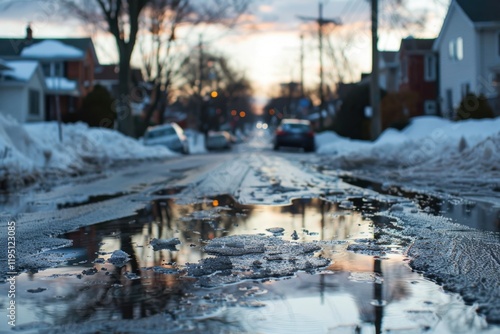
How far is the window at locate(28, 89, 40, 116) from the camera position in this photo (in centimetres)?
4894

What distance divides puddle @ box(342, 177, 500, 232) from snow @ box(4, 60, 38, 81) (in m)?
38.0

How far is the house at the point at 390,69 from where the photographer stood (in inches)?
2559

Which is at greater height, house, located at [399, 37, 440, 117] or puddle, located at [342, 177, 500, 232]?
house, located at [399, 37, 440, 117]

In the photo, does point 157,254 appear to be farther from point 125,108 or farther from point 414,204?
point 125,108

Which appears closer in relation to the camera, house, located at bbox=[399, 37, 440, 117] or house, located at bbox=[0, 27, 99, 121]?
house, located at bbox=[0, 27, 99, 121]

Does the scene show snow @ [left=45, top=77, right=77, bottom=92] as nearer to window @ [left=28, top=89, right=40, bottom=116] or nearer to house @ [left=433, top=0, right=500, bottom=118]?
window @ [left=28, top=89, right=40, bottom=116]

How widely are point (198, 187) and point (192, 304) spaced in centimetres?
957

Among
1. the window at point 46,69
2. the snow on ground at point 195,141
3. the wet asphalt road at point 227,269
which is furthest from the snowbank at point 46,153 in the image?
the snow on ground at point 195,141

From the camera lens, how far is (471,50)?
142 feet

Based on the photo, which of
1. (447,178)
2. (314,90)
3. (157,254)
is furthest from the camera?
(314,90)

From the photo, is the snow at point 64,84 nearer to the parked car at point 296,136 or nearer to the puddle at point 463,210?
the parked car at point 296,136

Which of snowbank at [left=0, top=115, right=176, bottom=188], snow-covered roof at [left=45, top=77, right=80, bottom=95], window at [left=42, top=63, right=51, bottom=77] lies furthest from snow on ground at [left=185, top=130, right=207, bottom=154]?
snowbank at [left=0, top=115, right=176, bottom=188]

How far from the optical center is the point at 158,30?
4722 centimetres

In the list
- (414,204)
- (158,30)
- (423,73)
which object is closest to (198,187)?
(414,204)
